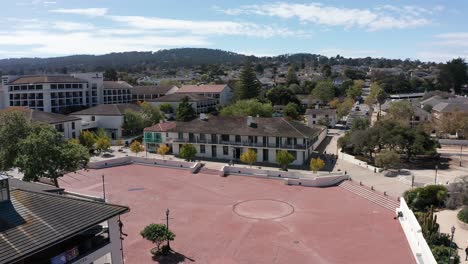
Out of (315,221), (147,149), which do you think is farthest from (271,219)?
(147,149)

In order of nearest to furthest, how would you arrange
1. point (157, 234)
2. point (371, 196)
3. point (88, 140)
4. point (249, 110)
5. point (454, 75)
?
1. point (157, 234)
2. point (371, 196)
3. point (88, 140)
4. point (249, 110)
5. point (454, 75)

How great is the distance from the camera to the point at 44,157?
32.4m

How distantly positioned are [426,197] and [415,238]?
389 inches

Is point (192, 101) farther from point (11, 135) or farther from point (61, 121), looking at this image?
point (11, 135)

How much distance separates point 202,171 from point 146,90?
2306 inches

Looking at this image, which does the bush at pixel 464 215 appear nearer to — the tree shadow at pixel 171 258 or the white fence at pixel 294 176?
the white fence at pixel 294 176

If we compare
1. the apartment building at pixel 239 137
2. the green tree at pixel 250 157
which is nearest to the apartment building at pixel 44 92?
the apartment building at pixel 239 137

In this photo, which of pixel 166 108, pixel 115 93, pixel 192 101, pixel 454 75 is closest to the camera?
pixel 166 108

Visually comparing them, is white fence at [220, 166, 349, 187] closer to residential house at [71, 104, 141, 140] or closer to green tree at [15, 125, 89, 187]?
green tree at [15, 125, 89, 187]

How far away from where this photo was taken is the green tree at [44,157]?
1252 inches

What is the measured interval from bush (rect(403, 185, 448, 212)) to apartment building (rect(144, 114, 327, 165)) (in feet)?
52.2

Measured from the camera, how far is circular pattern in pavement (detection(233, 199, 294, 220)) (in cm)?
3259

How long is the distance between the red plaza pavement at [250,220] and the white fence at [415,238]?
18.0 inches

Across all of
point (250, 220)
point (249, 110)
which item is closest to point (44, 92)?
point (249, 110)
